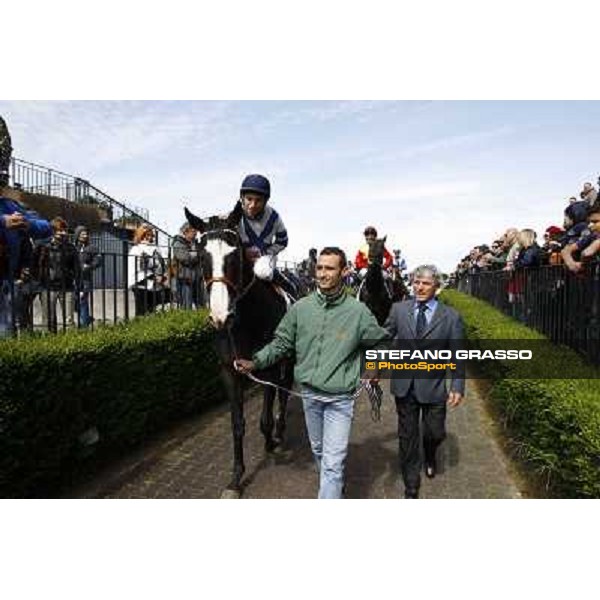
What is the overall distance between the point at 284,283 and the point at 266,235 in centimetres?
101

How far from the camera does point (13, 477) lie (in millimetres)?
4191

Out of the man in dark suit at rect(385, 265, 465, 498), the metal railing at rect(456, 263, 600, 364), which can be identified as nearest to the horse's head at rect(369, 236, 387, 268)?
the metal railing at rect(456, 263, 600, 364)

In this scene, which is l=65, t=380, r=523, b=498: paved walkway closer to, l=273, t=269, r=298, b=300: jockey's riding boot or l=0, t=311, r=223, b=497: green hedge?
l=0, t=311, r=223, b=497: green hedge

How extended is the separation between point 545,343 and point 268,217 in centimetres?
387

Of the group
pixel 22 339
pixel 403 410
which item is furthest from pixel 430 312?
pixel 22 339

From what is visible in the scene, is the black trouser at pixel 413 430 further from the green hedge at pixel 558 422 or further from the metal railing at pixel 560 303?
the metal railing at pixel 560 303

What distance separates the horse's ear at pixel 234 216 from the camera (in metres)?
4.94

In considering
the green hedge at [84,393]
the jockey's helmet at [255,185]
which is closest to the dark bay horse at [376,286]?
the green hedge at [84,393]

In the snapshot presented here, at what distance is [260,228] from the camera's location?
568 cm

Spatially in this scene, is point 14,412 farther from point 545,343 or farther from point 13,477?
point 545,343

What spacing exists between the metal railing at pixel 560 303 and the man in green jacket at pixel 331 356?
3328mm

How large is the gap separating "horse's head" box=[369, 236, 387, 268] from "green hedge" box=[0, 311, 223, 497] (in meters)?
3.90

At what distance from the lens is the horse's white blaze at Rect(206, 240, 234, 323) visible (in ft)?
14.4

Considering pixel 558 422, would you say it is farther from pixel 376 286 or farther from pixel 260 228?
pixel 376 286
